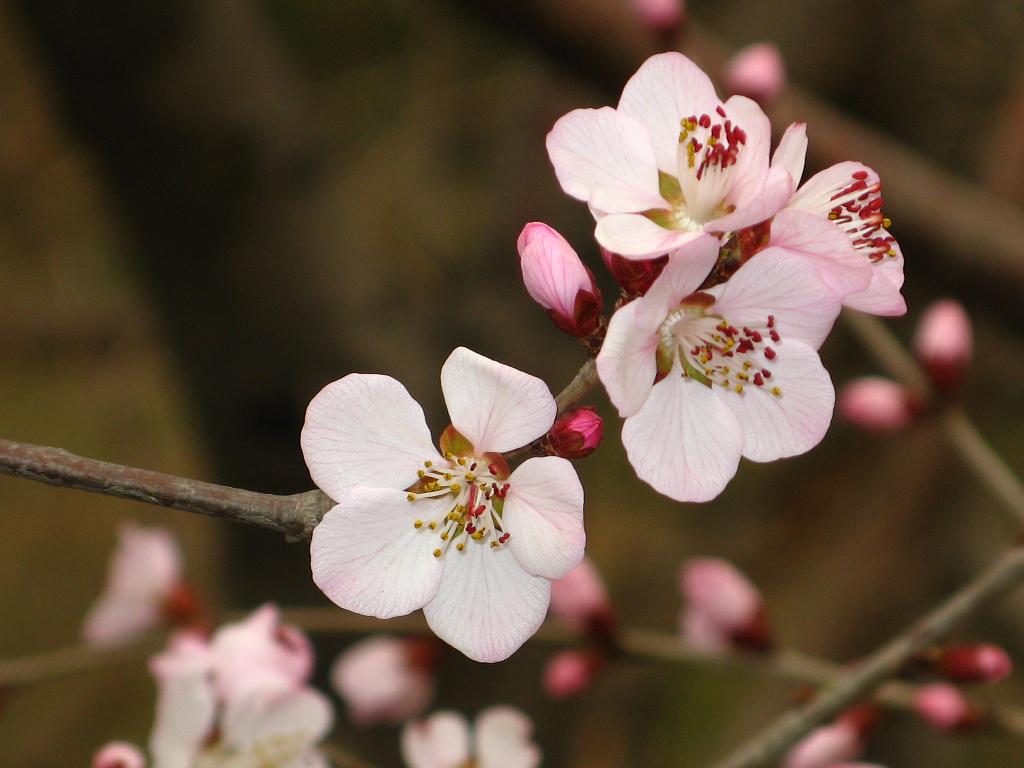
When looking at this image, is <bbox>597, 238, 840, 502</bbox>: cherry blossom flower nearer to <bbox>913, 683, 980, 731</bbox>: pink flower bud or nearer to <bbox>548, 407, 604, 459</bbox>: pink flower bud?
<bbox>548, 407, 604, 459</bbox>: pink flower bud

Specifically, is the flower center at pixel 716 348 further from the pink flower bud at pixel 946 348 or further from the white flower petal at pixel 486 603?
the pink flower bud at pixel 946 348

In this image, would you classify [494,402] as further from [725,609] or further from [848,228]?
[725,609]

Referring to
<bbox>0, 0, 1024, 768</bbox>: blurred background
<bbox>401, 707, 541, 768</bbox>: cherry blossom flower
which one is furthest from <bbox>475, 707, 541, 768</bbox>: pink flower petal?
<bbox>0, 0, 1024, 768</bbox>: blurred background

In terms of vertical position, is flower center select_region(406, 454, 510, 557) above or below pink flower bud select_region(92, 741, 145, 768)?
above

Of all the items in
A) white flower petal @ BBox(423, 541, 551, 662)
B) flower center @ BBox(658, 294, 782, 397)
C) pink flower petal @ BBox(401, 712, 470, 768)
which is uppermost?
flower center @ BBox(658, 294, 782, 397)

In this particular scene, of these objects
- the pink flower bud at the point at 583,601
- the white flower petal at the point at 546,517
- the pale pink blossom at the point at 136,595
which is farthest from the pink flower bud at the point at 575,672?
the white flower petal at the point at 546,517

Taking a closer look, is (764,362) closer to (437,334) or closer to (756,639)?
(756,639)
